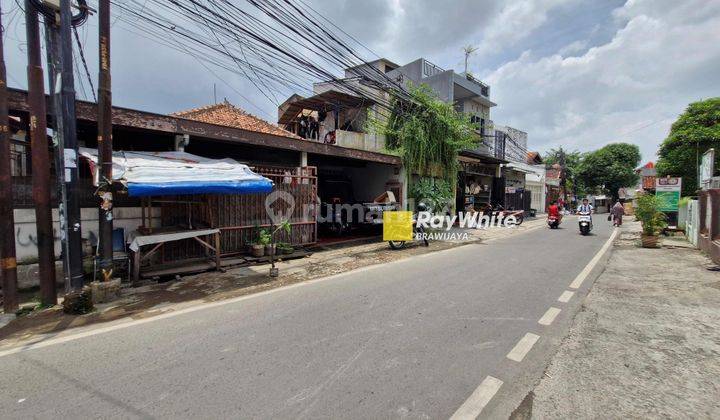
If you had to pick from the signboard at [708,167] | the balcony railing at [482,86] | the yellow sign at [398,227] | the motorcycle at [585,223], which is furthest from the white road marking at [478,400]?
the balcony railing at [482,86]

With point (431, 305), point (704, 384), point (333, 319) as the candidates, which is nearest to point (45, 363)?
point (333, 319)

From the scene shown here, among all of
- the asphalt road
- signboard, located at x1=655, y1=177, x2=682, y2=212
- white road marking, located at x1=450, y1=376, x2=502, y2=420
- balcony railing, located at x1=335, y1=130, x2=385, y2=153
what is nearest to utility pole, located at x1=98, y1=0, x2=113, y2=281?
the asphalt road

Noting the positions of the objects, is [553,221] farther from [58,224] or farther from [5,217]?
[5,217]

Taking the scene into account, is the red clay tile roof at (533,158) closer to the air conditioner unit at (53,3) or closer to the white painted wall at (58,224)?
the white painted wall at (58,224)

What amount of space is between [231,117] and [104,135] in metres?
10.5

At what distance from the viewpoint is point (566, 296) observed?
5332 mm

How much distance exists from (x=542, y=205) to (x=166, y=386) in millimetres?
37493

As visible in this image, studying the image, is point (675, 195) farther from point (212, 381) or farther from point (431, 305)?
point (212, 381)

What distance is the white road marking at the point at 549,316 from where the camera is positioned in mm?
4218

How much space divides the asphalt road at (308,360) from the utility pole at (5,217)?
1.82 metres

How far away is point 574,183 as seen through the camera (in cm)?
4381

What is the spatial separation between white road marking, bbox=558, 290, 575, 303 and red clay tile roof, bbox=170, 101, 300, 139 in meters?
11.6

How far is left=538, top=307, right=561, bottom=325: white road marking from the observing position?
4.22 metres

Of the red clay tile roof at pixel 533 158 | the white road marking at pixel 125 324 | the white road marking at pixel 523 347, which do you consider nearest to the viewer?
the white road marking at pixel 523 347
